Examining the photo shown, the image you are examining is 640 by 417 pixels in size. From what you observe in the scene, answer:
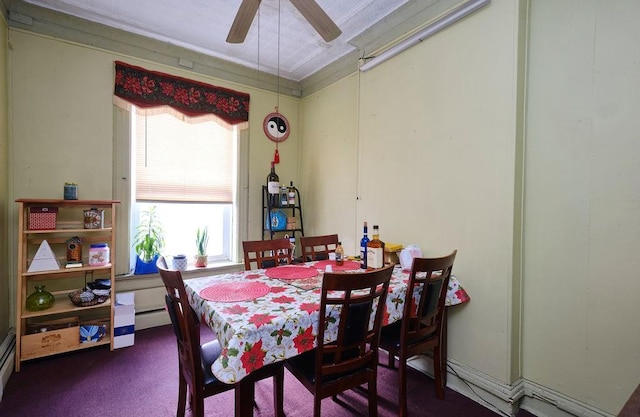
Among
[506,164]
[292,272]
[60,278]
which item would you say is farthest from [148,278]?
[506,164]

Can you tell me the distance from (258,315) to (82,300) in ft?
6.75

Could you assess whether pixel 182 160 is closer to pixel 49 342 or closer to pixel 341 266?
pixel 49 342

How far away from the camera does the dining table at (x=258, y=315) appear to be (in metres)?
1.20

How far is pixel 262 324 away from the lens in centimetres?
126

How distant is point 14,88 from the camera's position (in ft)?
8.13

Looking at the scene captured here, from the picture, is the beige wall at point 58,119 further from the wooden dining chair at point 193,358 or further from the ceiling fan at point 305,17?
the wooden dining chair at point 193,358

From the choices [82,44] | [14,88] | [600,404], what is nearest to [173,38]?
[82,44]

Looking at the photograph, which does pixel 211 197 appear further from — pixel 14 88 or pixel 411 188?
pixel 411 188

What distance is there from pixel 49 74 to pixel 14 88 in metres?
0.27

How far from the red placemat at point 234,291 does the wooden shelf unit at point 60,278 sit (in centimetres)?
146

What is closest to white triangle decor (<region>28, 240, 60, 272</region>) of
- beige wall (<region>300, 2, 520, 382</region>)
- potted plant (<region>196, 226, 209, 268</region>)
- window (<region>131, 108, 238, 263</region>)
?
window (<region>131, 108, 238, 263</region>)

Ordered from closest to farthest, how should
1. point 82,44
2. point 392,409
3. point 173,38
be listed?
point 392,409 → point 82,44 → point 173,38

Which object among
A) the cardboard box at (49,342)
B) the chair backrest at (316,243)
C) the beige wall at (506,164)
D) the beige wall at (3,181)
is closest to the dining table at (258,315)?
the chair backrest at (316,243)

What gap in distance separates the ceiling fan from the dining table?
1.62 meters
